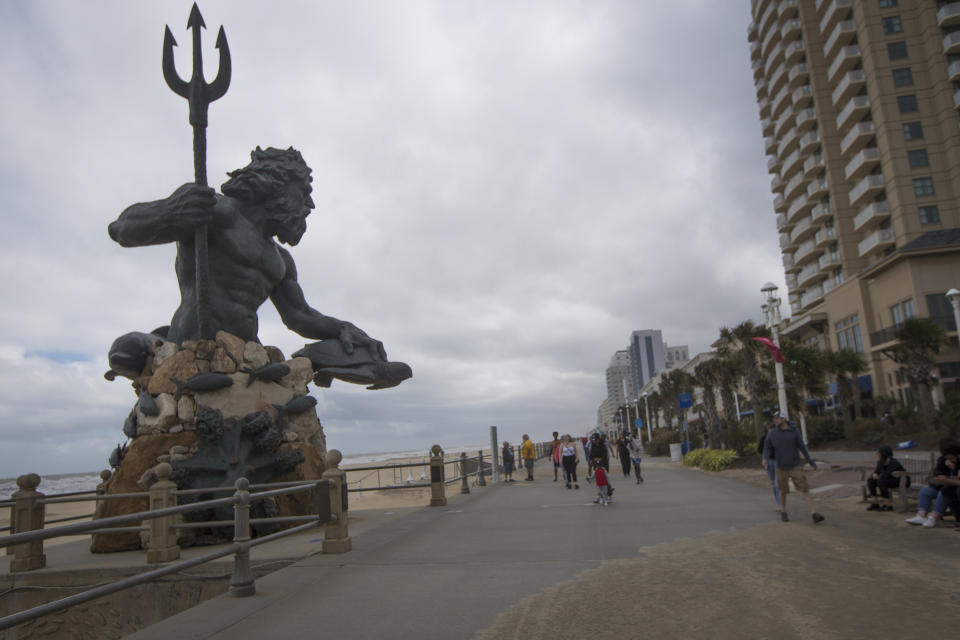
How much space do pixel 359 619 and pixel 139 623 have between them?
398 cm

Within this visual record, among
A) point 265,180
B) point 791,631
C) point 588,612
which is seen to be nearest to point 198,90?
point 265,180

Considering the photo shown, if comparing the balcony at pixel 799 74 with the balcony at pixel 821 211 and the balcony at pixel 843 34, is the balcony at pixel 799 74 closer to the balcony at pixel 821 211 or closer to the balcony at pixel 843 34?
the balcony at pixel 843 34

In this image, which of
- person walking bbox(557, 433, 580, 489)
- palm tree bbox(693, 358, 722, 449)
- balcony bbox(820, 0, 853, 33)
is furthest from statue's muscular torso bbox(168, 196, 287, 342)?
balcony bbox(820, 0, 853, 33)

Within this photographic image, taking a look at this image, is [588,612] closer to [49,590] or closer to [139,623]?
[139,623]

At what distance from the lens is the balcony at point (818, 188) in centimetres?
5547

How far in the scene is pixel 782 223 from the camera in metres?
67.8

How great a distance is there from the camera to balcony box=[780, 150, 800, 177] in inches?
2357

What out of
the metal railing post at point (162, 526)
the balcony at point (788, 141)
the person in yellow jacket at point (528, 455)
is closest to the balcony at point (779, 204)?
the balcony at point (788, 141)

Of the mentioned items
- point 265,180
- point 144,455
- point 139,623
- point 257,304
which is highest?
point 265,180

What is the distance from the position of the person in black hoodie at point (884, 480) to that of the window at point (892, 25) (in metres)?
50.5

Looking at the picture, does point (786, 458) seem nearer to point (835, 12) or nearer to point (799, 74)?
point (835, 12)

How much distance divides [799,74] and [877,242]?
18.8 m

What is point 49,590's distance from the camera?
7.88m

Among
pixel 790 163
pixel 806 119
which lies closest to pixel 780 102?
pixel 790 163
